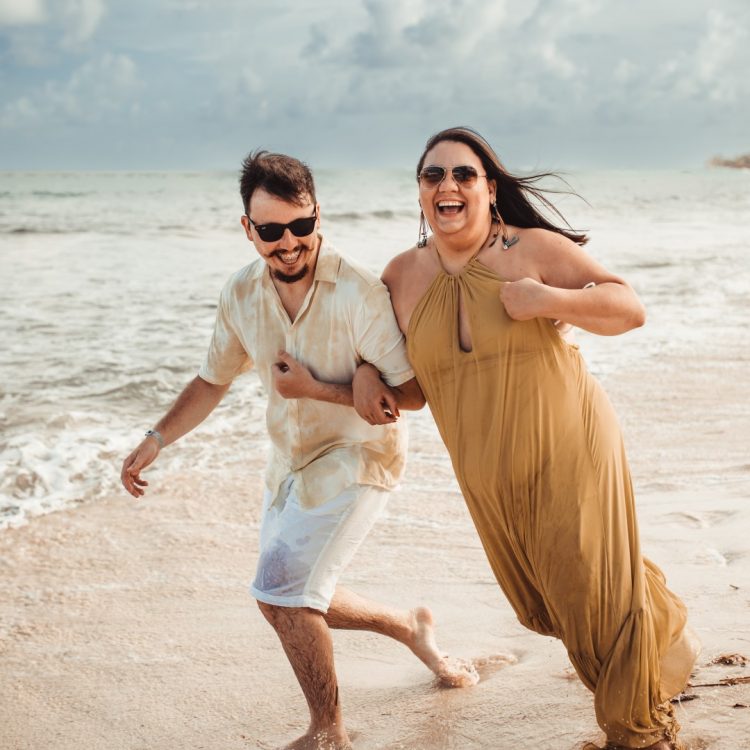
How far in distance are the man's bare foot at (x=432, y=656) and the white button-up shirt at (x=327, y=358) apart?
0.65 meters

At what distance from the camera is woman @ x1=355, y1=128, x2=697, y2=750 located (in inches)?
117

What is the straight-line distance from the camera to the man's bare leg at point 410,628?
3.66 meters

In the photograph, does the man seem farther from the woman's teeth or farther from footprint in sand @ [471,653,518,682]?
footprint in sand @ [471,653,518,682]

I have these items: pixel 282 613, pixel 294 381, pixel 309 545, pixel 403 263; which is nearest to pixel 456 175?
pixel 403 263

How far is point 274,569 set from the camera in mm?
3328

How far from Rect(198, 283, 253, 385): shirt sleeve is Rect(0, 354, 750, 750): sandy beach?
4.25ft

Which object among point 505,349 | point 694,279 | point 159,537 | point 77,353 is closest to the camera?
point 505,349

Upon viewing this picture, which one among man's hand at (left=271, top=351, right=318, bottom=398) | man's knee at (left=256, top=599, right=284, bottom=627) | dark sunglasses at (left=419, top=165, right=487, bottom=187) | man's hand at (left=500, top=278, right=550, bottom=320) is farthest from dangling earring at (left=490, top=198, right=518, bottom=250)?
man's knee at (left=256, top=599, right=284, bottom=627)

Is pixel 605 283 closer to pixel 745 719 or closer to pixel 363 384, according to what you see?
pixel 363 384

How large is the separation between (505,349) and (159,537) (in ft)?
11.0

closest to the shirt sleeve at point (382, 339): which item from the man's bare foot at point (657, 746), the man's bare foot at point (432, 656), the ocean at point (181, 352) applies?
the ocean at point (181, 352)

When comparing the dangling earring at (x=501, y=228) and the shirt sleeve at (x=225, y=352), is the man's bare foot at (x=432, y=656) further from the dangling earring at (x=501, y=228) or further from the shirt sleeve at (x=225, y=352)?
the dangling earring at (x=501, y=228)

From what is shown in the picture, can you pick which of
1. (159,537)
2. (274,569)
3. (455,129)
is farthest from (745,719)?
(159,537)

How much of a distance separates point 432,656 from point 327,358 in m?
1.29
